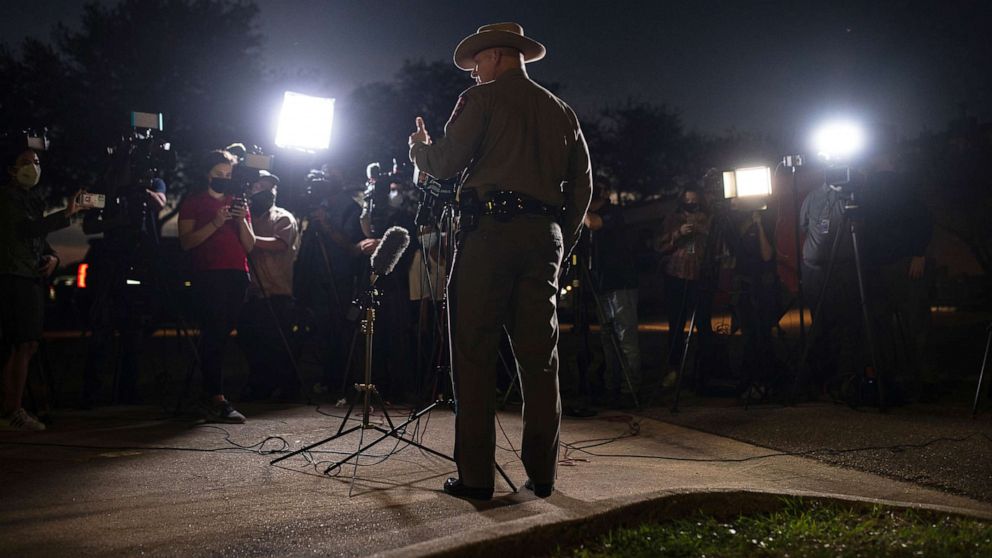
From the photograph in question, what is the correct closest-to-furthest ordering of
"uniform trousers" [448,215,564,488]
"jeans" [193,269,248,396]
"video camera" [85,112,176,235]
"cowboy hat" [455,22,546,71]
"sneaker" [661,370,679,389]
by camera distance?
"uniform trousers" [448,215,564,488], "cowboy hat" [455,22,546,71], "jeans" [193,269,248,396], "video camera" [85,112,176,235], "sneaker" [661,370,679,389]

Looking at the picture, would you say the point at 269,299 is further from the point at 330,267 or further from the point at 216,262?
the point at 216,262

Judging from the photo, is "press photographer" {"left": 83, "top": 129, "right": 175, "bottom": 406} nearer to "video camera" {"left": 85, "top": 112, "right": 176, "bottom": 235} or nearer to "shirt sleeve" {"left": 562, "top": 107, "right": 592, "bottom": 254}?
"video camera" {"left": 85, "top": 112, "right": 176, "bottom": 235}

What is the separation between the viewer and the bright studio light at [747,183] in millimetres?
7793

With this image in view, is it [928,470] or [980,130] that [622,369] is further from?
[980,130]

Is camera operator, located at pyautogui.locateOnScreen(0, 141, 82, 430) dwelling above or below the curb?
above

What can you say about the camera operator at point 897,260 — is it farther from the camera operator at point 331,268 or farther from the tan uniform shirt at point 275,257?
the tan uniform shirt at point 275,257

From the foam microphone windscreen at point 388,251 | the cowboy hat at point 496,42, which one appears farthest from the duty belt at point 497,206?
the foam microphone windscreen at point 388,251

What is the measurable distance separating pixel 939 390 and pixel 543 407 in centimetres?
493

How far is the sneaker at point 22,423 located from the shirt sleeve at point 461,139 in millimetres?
3713

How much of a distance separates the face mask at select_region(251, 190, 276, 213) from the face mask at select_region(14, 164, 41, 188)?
2.23 meters

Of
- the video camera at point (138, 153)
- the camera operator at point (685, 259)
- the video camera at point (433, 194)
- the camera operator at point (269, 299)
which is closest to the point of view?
the video camera at point (433, 194)

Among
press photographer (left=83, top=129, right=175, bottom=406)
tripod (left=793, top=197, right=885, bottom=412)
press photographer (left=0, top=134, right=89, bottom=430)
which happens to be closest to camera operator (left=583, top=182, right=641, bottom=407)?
tripod (left=793, top=197, right=885, bottom=412)

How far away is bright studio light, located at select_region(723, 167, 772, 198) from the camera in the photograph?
25.6ft

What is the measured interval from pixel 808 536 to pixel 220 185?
17.0ft
